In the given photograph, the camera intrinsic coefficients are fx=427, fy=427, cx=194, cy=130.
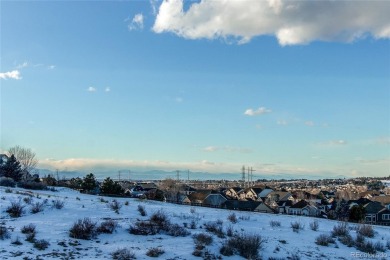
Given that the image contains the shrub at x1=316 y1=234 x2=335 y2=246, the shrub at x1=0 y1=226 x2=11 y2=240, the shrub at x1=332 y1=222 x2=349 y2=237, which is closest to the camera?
the shrub at x1=0 y1=226 x2=11 y2=240

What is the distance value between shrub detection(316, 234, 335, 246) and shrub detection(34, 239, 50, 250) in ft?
36.3

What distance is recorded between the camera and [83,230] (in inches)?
614

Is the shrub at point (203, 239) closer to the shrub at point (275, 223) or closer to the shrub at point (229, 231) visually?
the shrub at point (229, 231)

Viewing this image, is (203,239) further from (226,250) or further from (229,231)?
(229,231)

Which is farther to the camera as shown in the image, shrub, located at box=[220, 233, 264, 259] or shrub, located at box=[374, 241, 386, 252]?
shrub, located at box=[374, 241, 386, 252]

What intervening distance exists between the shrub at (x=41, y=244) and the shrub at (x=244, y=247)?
5.94 meters

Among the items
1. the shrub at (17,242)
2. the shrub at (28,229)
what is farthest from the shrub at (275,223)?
the shrub at (17,242)

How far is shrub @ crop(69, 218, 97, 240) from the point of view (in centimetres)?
1538

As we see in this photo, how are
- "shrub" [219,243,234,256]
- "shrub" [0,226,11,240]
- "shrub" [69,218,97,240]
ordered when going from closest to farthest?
"shrub" [0,226,11,240]
"shrub" [219,243,234,256]
"shrub" [69,218,97,240]

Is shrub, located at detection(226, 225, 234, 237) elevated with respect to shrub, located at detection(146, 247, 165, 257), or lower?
elevated

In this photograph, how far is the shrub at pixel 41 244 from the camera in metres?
13.6

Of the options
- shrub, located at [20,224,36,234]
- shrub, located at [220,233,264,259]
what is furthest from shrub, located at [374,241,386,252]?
shrub, located at [20,224,36,234]

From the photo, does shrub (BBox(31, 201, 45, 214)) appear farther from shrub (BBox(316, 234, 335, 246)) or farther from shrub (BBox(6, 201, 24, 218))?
shrub (BBox(316, 234, 335, 246))

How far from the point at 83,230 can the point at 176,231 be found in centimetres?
372
